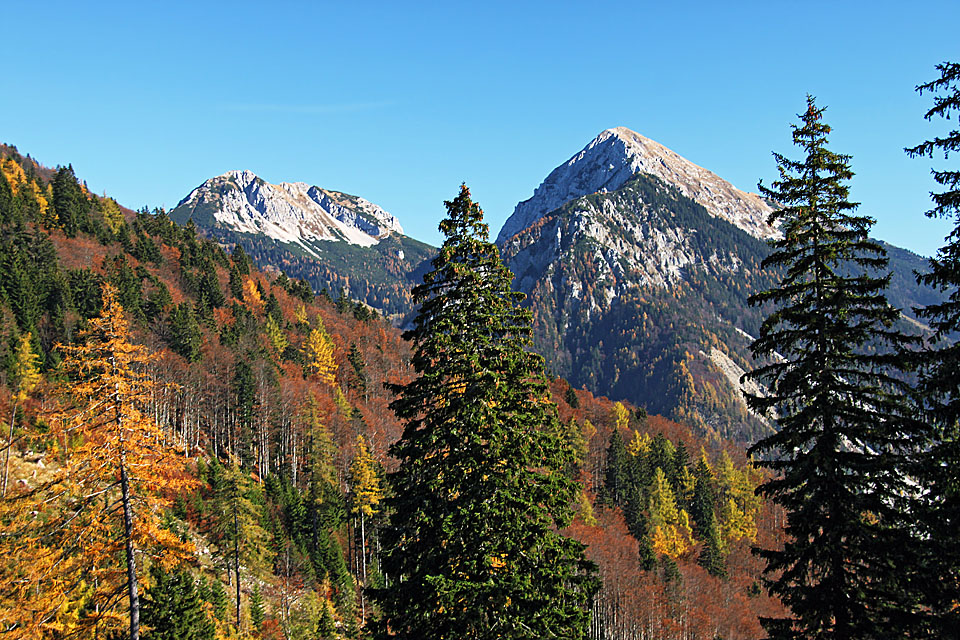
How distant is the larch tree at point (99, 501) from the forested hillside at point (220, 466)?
7 cm

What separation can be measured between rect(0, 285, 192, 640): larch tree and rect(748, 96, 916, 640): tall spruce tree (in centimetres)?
1576

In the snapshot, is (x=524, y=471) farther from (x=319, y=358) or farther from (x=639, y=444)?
(x=639, y=444)

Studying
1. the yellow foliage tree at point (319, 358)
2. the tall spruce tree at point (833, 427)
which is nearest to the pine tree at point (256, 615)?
the tall spruce tree at point (833, 427)

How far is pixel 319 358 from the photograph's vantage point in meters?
94.0

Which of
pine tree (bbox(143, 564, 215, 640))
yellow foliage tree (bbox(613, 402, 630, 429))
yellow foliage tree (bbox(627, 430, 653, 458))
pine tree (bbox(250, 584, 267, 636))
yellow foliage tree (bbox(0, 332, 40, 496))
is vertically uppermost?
yellow foliage tree (bbox(0, 332, 40, 496))

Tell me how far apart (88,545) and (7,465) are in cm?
3210

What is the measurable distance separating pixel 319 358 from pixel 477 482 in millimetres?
84412

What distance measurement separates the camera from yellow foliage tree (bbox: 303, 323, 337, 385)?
9174cm

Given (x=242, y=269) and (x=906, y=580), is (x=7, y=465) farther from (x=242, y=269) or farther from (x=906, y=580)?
(x=242, y=269)

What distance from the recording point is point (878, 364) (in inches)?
506

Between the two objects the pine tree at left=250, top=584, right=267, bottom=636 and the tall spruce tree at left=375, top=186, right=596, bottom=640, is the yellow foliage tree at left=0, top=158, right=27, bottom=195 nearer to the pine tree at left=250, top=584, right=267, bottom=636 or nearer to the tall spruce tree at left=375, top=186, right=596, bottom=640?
the pine tree at left=250, top=584, right=267, bottom=636

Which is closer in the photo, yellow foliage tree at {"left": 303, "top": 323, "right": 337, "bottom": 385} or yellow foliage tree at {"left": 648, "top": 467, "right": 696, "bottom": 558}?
yellow foliage tree at {"left": 648, "top": 467, "right": 696, "bottom": 558}

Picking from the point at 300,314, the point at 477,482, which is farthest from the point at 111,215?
the point at 477,482

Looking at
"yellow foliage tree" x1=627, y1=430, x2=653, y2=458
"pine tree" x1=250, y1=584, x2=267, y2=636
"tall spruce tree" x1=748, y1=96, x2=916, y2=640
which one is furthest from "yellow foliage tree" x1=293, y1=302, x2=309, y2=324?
"tall spruce tree" x1=748, y1=96, x2=916, y2=640
